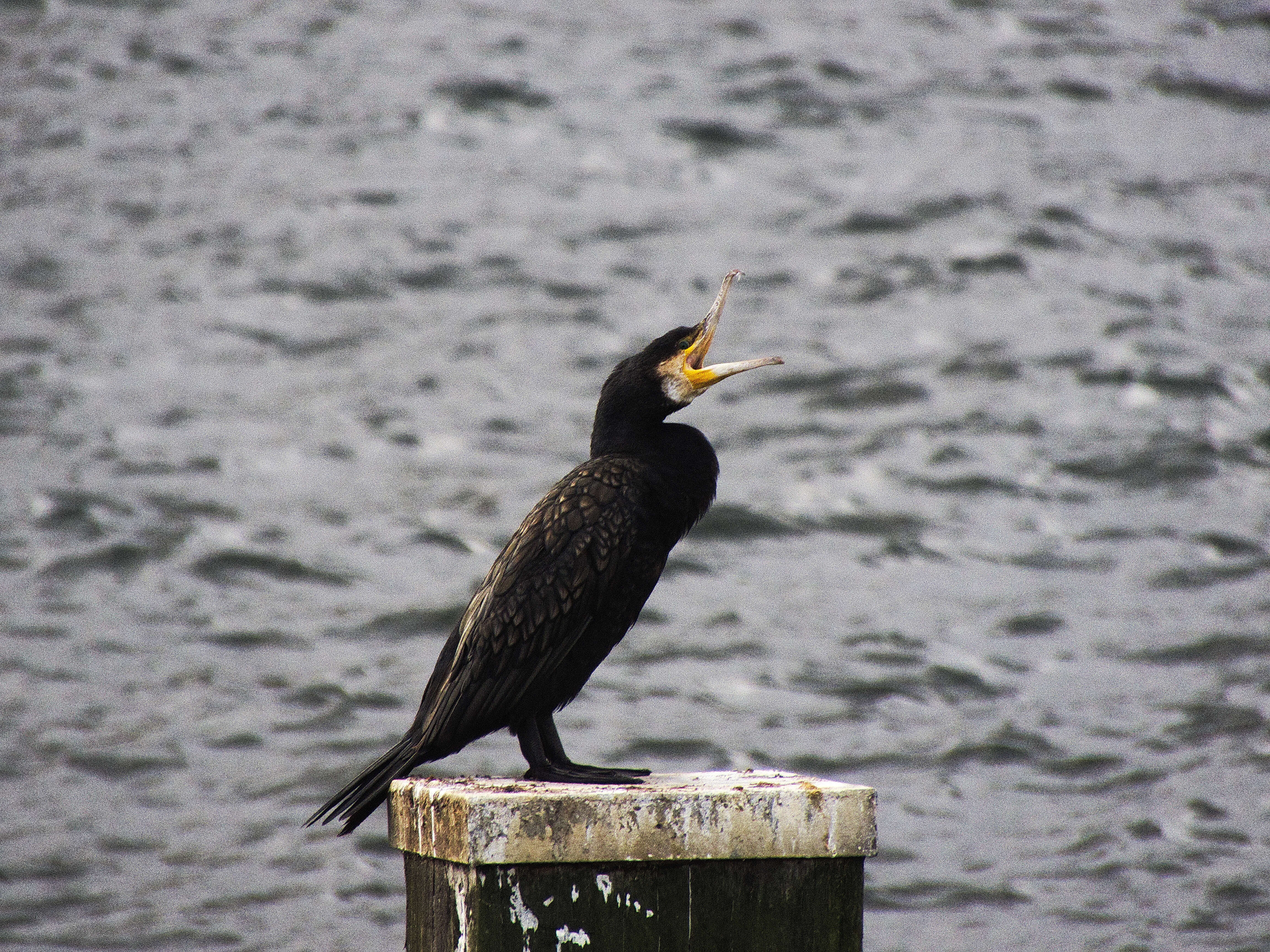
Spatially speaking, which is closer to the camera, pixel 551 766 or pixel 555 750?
pixel 551 766

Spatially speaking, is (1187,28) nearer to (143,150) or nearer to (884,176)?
(884,176)

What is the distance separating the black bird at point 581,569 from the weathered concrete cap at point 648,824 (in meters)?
0.80

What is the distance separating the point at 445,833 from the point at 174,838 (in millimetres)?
5870

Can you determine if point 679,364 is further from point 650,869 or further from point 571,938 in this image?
point 571,938

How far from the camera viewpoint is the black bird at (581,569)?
3459mm

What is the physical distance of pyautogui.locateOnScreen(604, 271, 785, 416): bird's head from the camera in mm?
3650

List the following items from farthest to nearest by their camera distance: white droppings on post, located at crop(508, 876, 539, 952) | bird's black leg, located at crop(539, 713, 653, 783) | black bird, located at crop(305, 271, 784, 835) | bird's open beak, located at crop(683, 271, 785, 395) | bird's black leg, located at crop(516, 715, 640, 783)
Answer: bird's open beak, located at crop(683, 271, 785, 395) < black bird, located at crop(305, 271, 784, 835) < bird's black leg, located at crop(539, 713, 653, 783) < bird's black leg, located at crop(516, 715, 640, 783) < white droppings on post, located at crop(508, 876, 539, 952)

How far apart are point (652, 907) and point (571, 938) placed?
145mm

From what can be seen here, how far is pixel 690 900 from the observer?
252 cm

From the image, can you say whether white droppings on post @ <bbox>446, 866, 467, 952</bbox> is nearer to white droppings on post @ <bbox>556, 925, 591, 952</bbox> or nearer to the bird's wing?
white droppings on post @ <bbox>556, 925, 591, 952</bbox>

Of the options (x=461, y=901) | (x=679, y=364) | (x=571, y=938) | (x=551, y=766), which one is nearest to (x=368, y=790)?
(x=551, y=766)

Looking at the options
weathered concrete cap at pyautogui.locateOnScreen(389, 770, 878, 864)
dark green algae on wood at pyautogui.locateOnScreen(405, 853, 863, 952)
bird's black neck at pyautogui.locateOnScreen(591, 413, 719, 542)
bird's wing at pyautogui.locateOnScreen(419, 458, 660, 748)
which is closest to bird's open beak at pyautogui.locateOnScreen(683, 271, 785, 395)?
bird's black neck at pyautogui.locateOnScreen(591, 413, 719, 542)

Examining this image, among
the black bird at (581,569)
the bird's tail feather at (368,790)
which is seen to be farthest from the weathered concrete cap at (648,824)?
the black bird at (581,569)

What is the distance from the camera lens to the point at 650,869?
2.51 meters
